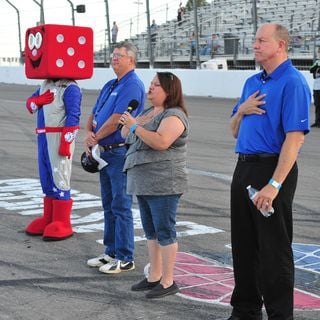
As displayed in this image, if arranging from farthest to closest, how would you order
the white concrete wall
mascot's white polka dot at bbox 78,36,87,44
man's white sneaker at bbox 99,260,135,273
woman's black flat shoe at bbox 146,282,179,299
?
Answer: the white concrete wall → mascot's white polka dot at bbox 78,36,87,44 → man's white sneaker at bbox 99,260,135,273 → woman's black flat shoe at bbox 146,282,179,299

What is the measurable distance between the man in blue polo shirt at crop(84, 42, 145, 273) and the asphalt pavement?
0.20 metres

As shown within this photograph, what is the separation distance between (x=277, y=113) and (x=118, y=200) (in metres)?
1.88

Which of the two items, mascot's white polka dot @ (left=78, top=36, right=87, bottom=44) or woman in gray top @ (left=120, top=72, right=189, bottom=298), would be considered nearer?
woman in gray top @ (left=120, top=72, right=189, bottom=298)

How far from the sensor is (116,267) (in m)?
5.15

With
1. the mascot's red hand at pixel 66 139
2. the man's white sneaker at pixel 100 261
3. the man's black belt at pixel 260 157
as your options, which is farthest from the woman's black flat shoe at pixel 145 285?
the mascot's red hand at pixel 66 139

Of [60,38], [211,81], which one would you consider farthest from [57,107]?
[211,81]

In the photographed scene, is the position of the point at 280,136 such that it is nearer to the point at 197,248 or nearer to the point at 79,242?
the point at 197,248

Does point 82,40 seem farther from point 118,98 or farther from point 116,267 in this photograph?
point 116,267

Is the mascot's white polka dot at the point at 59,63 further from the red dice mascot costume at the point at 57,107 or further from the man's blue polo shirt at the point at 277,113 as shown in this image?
the man's blue polo shirt at the point at 277,113

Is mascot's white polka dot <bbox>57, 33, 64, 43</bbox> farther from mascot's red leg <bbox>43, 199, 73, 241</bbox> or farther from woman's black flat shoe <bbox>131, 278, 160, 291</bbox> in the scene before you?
woman's black flat shoe <bbox>131, 278, 160, 291</bbox>

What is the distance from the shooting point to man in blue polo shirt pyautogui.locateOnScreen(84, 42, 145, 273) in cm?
505

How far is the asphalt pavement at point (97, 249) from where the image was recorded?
437 centimetres

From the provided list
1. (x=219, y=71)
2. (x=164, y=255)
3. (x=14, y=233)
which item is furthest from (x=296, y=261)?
(x=219, y=71)

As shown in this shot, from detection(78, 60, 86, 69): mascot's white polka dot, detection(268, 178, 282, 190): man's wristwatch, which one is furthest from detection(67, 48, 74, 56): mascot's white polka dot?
detection(268, 178, 282, 190): man's wristwatch
